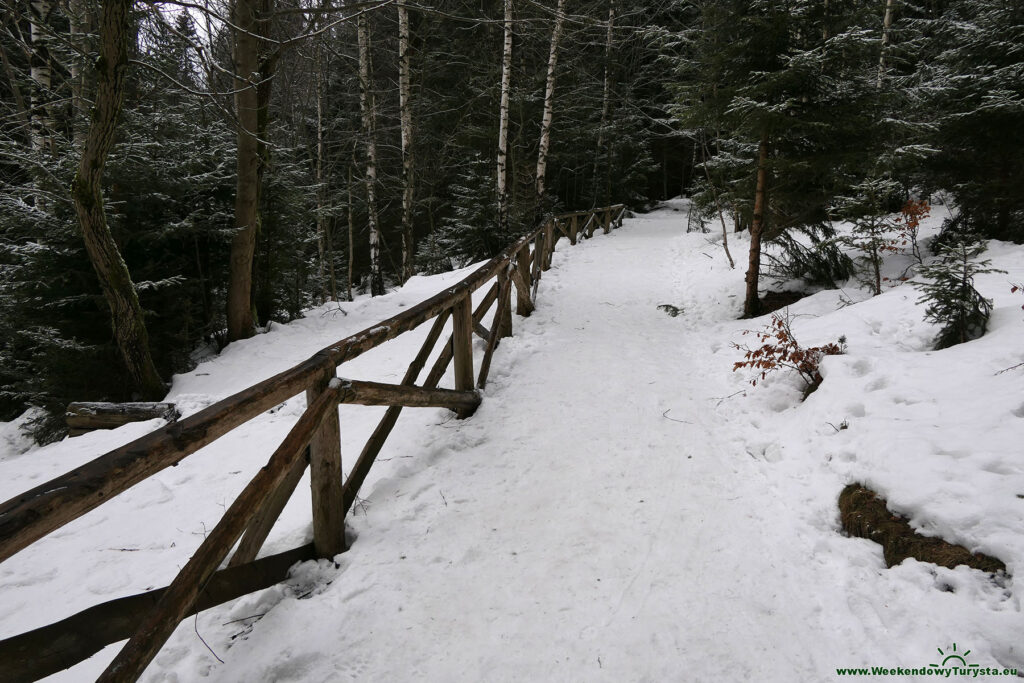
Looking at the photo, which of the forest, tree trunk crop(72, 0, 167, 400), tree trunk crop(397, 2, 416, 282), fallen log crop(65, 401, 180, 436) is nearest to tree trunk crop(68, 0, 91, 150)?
the forest

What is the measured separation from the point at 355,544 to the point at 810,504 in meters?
2.92

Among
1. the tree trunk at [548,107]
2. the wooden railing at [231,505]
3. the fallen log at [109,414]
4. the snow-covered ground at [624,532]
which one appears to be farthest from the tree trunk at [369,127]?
the wooden railing at [231,505]

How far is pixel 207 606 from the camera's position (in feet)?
7.01

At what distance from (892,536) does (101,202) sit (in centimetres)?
802

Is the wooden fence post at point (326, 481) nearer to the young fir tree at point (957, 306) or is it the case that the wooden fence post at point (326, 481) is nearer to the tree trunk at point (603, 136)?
the young fir tree at point (957, 306)

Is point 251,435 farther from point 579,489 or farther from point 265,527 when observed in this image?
point 579,489

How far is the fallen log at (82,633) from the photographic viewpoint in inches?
59.7

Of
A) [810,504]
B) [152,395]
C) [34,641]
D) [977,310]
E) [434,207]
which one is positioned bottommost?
[152,395]

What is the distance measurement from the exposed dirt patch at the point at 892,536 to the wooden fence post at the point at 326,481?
3026 millimetres

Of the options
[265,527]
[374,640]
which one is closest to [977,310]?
[374,640]

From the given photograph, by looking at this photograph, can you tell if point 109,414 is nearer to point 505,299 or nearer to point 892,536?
point 505,299

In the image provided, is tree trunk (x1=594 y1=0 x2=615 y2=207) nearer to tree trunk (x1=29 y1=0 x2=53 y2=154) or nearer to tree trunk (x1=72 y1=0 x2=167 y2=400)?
tree trunk (x1=29 y1=0 x2=53 y2=154)

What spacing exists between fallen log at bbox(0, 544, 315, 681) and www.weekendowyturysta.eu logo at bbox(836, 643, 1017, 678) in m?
2.78

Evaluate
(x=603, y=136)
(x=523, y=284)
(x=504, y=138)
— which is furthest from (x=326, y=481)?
(x=603, y=136)
